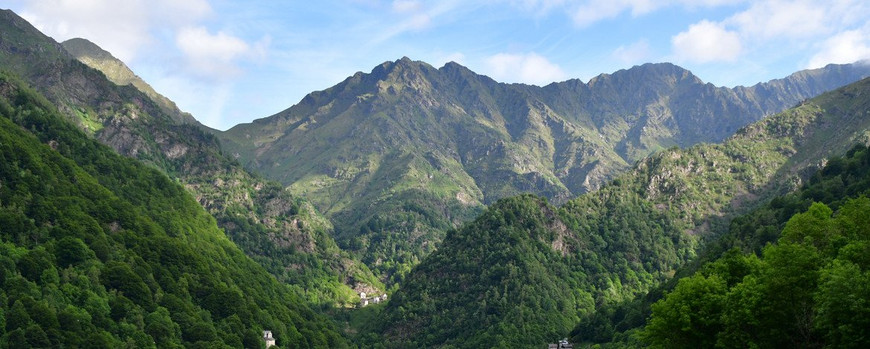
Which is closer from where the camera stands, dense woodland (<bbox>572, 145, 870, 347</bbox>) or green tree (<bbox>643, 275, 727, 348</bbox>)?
dense woodland (<bbox>572, 145, 870, 347</bbox>)

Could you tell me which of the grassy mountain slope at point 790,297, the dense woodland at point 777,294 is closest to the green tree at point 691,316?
the dense woodland at point 777,294

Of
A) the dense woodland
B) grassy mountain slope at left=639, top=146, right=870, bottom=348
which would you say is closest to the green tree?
the dense woodland

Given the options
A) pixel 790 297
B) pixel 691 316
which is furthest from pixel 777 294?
pixel 691 316

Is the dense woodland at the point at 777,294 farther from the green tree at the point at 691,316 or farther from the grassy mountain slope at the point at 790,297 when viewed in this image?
the grassy mountain slope at the point at 790,297

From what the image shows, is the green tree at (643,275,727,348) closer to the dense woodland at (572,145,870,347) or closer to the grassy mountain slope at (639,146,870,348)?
the dense woodland at (572,145,870,347)

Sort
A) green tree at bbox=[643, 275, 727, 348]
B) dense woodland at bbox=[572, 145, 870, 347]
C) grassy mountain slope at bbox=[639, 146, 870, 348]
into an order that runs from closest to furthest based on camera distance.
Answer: grassy mountain slope at bbox=[639, 146, 870, 348], dense woodland at bbox=[572, 145, 870, 347], green tree at bbox=[643, 275, 727, 348]

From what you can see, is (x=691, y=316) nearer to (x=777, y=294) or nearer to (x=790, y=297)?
(x=777, y=294)

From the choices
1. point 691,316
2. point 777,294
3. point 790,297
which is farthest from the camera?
point 691,316

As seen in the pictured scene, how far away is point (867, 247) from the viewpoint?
8444 centimetres

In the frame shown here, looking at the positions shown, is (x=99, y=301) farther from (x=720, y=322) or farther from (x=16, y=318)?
(x=720, y=322)

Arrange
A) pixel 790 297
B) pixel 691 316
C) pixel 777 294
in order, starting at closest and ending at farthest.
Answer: pixel 790 297 → pixel 777 294 → pixel 691 316

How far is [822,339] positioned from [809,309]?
3468mm

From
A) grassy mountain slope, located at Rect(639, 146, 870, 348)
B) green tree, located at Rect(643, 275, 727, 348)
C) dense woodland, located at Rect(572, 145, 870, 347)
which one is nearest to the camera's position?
grassy mountain slope, located at Rect(639, 146, 870, 348)

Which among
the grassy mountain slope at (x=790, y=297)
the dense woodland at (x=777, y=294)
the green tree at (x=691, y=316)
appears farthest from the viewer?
the green tree at (x=691, y=316)
